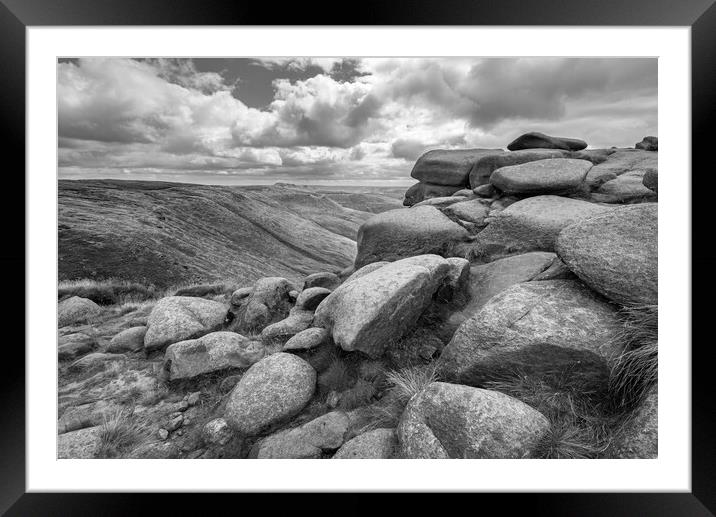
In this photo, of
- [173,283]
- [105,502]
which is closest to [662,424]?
[105,502]

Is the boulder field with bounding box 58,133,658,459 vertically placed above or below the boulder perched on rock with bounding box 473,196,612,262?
below

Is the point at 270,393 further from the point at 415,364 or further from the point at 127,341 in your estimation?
the point at 127,341

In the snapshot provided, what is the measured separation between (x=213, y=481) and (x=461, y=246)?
15.6ft

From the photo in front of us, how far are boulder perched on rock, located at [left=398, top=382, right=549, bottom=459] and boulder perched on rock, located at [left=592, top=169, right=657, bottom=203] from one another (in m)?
5.30

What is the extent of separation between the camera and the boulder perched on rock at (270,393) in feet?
10.4

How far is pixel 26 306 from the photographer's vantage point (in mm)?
2951

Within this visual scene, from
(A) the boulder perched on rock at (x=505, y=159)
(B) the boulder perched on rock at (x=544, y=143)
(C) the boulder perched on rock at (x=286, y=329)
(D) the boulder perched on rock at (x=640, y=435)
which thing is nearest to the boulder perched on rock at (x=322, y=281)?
(C) the boulder perched on rock at (x=286, y=329)

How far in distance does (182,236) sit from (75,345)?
637 inches

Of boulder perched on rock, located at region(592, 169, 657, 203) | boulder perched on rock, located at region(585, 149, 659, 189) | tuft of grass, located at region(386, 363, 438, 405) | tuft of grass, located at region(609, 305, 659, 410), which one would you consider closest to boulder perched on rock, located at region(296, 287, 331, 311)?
tuft of grass, located at region(386, 363, 438, 405)

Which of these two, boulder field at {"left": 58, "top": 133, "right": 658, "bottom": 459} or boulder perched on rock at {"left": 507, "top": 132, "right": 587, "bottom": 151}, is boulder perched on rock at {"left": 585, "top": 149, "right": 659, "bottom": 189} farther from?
boulder perched on rock at {"left": 507, "top": 132, "right": 587, "bottom": 151}

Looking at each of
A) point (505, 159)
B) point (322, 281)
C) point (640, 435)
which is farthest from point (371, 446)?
point (505, 159)

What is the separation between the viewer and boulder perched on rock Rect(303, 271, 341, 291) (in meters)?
6.30

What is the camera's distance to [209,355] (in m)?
4.02
